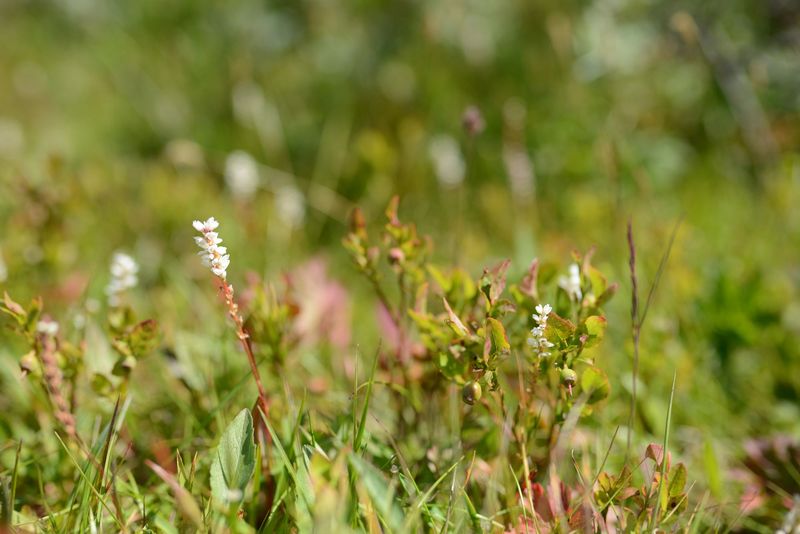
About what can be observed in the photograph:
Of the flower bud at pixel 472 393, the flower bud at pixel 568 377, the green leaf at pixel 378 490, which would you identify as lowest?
the green leaf at pixel 378 490

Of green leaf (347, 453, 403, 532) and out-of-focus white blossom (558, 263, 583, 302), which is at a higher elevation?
out-of-focus white blossom (558, 263, 583, 302)

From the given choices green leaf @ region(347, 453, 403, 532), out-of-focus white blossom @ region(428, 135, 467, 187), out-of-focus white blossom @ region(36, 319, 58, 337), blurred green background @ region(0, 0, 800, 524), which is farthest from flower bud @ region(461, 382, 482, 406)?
out-of-focus white blossom @ region(428, 135, 467, 187)

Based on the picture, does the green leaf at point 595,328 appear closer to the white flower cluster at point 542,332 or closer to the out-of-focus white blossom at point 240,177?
the white flower cluster at point 542,332

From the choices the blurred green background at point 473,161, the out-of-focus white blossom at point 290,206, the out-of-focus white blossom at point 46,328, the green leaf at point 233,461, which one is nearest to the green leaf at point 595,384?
the blurred green background at point 473,161

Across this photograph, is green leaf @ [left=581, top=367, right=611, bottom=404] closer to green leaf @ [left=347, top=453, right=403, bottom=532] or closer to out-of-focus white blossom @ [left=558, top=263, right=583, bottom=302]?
out-of-focus white blossom @ [left=558, top=263, right=583, bottom=302]

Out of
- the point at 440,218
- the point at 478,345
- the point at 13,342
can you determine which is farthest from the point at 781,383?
the point at 13,342

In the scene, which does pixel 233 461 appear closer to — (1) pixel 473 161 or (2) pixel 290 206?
(2) pixel 290 206

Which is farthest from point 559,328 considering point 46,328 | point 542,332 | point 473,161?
point 473,161
